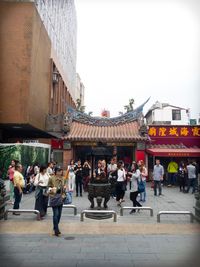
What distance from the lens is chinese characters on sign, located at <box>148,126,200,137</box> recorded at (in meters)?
21.4

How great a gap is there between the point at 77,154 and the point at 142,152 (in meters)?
5.02

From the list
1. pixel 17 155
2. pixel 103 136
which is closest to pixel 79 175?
pixel 17 155

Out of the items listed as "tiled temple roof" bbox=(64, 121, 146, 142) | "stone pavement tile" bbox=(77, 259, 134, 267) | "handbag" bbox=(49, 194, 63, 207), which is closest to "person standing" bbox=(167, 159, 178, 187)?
"tiled temple roof" bbox=(64, 121, 146, 142)

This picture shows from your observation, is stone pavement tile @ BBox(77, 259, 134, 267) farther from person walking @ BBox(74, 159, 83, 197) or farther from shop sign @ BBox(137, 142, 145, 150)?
shop sign @ BBox(137, 142, 145, 150)

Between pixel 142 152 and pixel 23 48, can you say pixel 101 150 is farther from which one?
pixel 142 152

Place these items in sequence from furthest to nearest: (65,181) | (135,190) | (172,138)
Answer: (172,138), (135,190), (65,181)

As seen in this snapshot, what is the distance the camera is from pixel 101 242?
571 centimetres

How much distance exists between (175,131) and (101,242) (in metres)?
17.0

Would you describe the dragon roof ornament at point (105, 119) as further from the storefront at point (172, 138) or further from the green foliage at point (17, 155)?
the green foliage at point (17, 155)

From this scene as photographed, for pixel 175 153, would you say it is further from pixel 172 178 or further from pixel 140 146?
pixel 140 146

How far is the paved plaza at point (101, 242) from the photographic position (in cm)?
470

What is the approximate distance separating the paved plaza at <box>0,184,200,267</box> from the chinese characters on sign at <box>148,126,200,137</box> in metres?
13.6

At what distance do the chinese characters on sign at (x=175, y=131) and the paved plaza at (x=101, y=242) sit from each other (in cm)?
1360

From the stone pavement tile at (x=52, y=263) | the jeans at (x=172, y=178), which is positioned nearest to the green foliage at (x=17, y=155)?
the jeans at (x=172, y=178)
